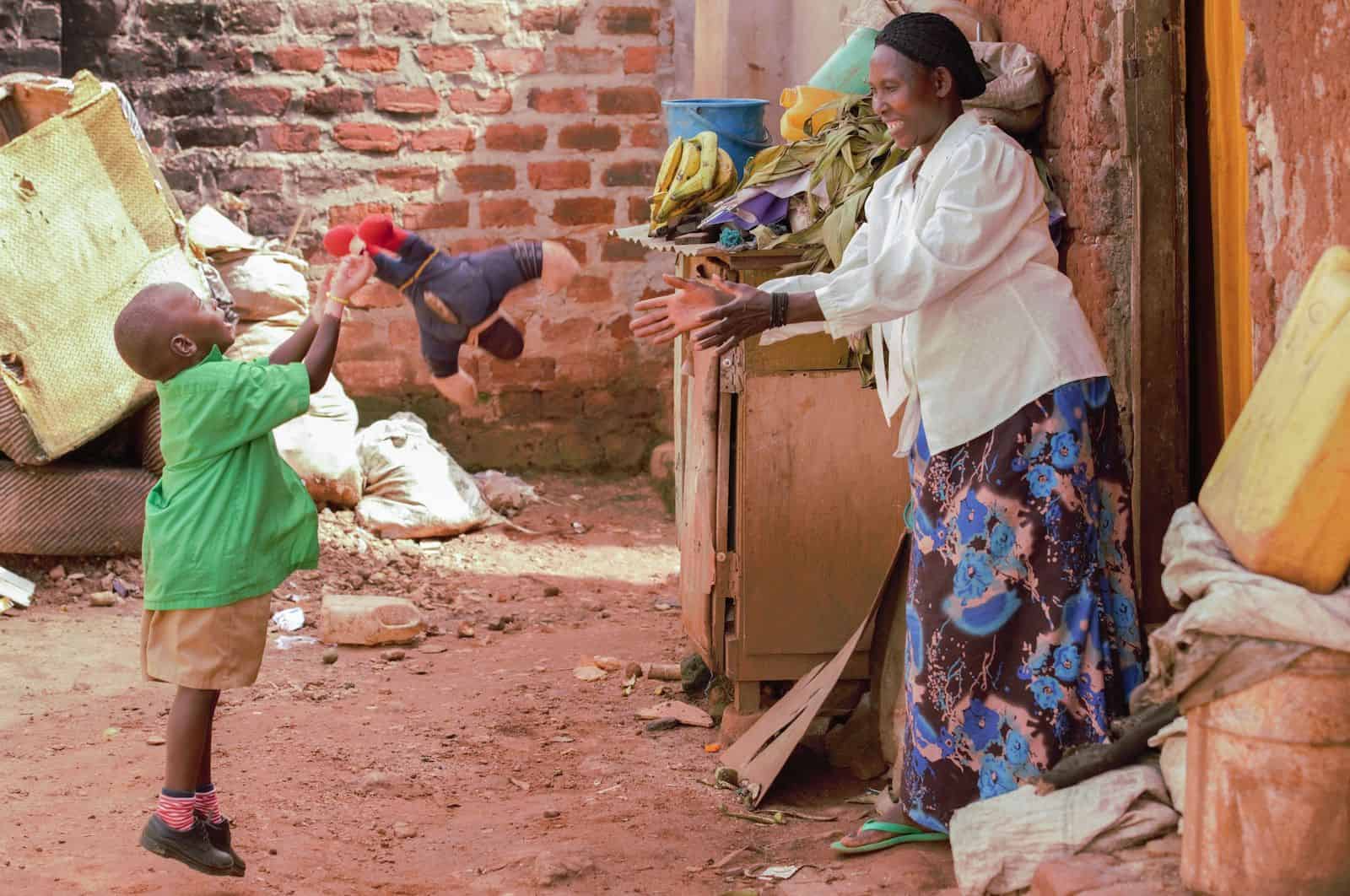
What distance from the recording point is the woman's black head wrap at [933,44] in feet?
11.0

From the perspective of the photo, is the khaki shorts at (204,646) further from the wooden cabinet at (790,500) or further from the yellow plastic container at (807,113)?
the yellow plastic container at (807,113)

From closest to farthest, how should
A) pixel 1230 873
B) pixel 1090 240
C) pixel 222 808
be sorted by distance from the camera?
pixel 1230 873, pixel 1090 240, pixel 222 808

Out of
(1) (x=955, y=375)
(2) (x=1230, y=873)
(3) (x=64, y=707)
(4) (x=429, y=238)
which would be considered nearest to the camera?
(2) (x=1230, y=873)

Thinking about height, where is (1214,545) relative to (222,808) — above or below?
above

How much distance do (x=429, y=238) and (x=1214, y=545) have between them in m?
5.84

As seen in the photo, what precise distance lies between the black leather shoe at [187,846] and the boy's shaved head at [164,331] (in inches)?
40.0

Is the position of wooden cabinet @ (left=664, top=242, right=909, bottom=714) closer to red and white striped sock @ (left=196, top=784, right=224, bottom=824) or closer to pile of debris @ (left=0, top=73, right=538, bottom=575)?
red and white striped sock @ (left=196, top=784, right=224, bottom=824)

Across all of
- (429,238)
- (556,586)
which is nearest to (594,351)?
(429,238)

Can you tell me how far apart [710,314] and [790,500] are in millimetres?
1392

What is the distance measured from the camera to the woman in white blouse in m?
3.24

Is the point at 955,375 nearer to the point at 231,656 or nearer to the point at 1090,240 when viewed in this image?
the point at 1090,240

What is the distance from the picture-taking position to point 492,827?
13.4 ft

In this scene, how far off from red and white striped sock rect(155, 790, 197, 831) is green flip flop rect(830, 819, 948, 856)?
150 centimetres

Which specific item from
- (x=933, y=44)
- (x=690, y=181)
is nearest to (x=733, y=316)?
(x=933, y=44)
